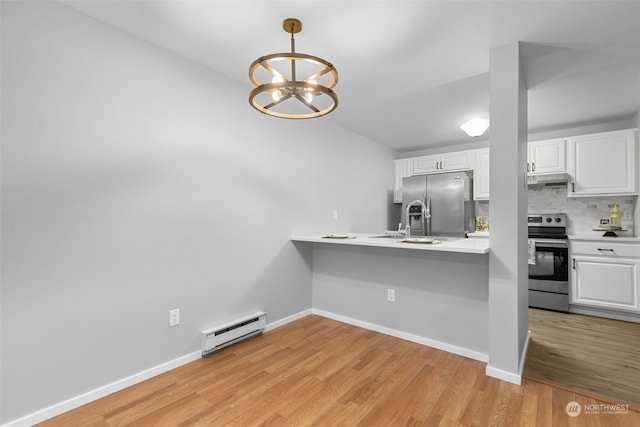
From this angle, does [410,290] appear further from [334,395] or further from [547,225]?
[547,225]

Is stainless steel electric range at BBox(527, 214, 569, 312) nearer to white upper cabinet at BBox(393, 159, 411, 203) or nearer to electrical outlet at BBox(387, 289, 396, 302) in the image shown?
white upper cabinet at BBox(393, 159, 411, 203)

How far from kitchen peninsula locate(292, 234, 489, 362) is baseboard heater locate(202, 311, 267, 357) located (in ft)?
2.77

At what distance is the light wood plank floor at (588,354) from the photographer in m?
1.98

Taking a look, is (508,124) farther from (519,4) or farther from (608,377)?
(608,377)

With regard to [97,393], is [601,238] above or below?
above

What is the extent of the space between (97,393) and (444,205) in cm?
414

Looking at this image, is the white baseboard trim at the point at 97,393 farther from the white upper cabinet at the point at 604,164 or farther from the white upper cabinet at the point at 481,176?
the white upper cabinet at the point at 604,164

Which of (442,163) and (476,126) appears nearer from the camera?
(476,126)

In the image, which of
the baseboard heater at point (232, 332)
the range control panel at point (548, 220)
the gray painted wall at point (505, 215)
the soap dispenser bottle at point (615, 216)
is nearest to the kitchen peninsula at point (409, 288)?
the gray painted wall at point (505, 215)

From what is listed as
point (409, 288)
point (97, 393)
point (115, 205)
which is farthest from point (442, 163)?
point (97, 393)

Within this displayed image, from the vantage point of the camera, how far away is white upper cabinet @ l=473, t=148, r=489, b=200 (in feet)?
13.8

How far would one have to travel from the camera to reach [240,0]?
5.51ft

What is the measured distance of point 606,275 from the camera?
10.8 ft

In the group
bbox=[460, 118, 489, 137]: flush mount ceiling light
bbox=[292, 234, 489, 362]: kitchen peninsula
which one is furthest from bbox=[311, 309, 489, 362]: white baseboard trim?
bbox=[460, 118, 489, 137]: flush mount ceiling light
